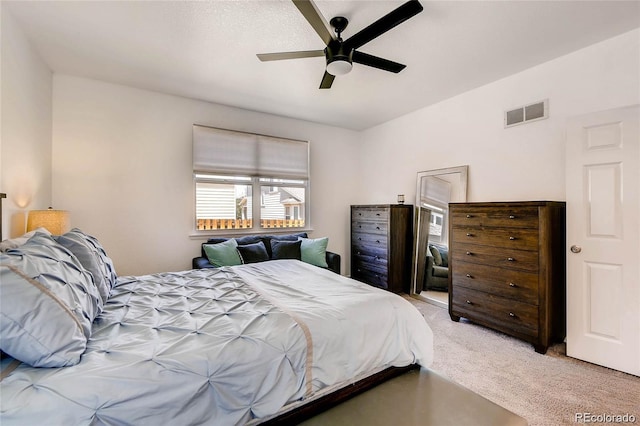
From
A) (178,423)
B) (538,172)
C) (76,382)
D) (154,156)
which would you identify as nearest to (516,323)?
(538,172)

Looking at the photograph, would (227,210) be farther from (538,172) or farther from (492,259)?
(538,172)

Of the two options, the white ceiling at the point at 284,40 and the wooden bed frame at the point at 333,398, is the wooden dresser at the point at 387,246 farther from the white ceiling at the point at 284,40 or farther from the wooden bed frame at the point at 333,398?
the wooden bed frame at the point at 333,398

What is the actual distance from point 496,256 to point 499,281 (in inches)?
9.7

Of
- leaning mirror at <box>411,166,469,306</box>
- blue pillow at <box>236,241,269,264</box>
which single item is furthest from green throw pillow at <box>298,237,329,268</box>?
leaning mirror at <box>411,166,469,306</box>

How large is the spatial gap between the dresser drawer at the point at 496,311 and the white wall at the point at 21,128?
415cm

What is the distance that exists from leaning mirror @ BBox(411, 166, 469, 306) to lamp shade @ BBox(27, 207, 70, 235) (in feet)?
13.4

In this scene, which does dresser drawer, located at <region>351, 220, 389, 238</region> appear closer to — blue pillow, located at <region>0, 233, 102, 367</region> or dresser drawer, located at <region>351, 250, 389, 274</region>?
dresser drawer, located at <region>351, 250, 389, 274</region>

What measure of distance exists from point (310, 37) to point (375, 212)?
8.64 feet

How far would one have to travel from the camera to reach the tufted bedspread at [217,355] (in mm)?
922

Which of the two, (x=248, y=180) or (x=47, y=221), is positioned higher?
(x=248, y=180)

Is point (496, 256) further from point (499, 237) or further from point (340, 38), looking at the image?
point (340, 38)

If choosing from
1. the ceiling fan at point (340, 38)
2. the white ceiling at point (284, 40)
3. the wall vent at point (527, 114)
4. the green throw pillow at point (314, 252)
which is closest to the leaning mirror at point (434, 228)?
the wall vent at point (527, 114)

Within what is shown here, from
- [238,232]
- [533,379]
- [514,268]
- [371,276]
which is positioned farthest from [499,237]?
[238,232]

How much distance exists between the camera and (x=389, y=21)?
71.4 inches
